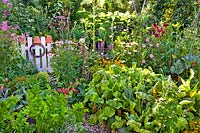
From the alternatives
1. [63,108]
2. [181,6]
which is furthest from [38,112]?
[181,6]

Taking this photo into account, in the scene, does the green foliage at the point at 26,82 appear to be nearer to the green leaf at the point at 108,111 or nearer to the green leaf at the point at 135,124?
the green leaf at the point at 108,111

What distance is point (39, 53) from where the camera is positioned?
4.77 meters

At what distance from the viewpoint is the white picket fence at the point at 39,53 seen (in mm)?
4738

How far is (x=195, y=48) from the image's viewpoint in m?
4.60

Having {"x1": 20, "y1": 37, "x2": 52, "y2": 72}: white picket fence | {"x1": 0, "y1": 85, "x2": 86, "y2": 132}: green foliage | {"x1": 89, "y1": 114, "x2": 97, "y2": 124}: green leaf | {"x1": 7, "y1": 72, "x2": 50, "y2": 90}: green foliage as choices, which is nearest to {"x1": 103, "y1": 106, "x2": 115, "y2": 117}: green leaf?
{"x1": 89, "y1": 114, "x2": 97, "y2": 124}: green leaf

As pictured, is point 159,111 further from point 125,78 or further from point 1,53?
point 1,53

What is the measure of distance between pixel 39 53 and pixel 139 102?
1968mm

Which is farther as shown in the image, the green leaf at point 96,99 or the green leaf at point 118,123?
the green leaf at point 96,99

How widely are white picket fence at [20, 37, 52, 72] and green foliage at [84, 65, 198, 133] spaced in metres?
1.28

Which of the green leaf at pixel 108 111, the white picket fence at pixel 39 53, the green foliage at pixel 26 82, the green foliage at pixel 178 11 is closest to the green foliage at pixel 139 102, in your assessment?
the green leaf at pixel 108 111

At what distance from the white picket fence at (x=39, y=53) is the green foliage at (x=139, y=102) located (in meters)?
1.28

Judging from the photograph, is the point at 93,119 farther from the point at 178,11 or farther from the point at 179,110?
the point at 178,11

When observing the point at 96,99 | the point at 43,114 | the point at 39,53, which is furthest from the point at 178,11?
the point at 43,114

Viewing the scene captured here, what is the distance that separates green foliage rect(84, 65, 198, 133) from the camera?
3.01 metres
